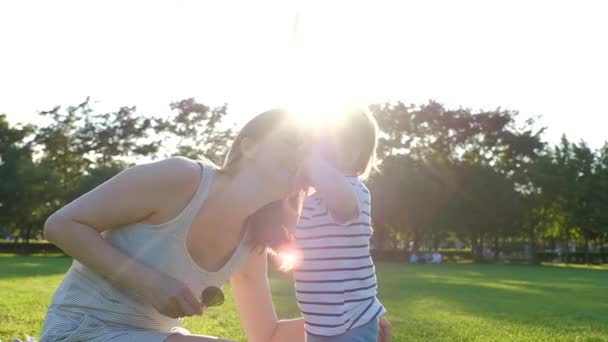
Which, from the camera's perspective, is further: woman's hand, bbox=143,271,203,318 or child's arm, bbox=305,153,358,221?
child's arm, bbox=305,153,358,221

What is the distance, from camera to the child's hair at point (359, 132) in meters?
3.18

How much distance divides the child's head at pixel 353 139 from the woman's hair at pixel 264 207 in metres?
0.45

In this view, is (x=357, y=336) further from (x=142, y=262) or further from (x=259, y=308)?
(x=142, y=262)

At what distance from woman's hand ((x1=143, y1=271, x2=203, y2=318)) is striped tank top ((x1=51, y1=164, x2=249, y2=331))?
→ 0.14 meters

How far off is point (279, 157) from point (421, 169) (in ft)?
155

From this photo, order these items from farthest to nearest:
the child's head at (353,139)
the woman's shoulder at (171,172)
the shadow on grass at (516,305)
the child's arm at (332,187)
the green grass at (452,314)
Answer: the shadow on grass at (516,305) → the green grass at (452,314) → the child's head at (353,139) → the child's arm at (332,187) → the woman's shoulder at (171,172)

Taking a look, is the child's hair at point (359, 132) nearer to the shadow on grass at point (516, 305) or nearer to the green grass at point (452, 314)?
the green grass at point (452, 314)

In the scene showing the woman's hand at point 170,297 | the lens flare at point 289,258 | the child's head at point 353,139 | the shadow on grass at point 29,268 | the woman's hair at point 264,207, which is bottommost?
the shadow on grass at point 29,268

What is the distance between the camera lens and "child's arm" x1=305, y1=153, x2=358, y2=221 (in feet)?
9.47

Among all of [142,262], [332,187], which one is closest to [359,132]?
[332,187]

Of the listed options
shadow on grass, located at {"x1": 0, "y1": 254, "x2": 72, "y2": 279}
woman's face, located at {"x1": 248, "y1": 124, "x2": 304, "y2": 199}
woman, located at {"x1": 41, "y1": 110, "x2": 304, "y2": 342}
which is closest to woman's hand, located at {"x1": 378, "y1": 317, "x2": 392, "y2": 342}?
woman, located at {"x1": 41, "y1": 110, "x2": 304, "y2": 342}

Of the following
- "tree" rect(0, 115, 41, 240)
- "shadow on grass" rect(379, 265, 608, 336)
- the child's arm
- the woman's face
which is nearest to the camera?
the woman's face

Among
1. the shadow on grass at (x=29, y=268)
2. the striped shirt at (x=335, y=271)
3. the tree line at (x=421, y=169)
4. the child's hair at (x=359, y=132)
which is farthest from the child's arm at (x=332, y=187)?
the tree line at (x=421, y=169)

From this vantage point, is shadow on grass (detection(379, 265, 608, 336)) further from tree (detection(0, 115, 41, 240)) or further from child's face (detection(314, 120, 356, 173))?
tree (detection(0, 115, 41, 240))
